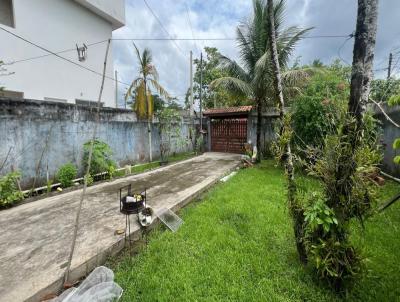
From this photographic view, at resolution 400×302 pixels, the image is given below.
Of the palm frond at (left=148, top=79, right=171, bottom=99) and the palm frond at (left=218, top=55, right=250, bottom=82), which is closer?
Answer: the palm frond at (left=148, top=79, right=171, bottom=99)

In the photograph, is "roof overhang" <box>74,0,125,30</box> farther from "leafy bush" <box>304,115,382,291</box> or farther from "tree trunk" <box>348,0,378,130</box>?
"leafy bush" <box>304,115,382,291</box>

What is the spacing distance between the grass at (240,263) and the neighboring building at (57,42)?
23.0 ft

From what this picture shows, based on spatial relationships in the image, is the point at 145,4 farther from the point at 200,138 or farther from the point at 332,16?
the point at 332,16

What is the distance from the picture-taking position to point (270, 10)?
2.89 metres

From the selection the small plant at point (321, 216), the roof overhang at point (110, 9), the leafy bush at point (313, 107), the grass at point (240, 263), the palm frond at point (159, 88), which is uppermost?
the roof overhang at point (110, 9)

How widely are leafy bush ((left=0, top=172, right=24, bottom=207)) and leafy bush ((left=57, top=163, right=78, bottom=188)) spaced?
0.95 m

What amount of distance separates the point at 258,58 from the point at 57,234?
8424 mm

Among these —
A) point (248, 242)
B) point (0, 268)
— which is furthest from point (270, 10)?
point (0, 268)

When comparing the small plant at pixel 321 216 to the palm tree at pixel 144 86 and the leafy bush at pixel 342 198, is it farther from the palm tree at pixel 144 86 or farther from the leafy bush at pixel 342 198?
the palm tree at pixel 144 86

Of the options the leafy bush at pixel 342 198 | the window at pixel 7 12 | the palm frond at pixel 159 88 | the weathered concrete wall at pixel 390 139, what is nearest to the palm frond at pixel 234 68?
the palm frond at pixel 159 88

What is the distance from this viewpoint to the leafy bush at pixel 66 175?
528 centimetres

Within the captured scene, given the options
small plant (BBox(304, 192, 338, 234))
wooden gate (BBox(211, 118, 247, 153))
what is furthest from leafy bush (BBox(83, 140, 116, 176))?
wooden gate (BBox(211, 118, 247, 153))

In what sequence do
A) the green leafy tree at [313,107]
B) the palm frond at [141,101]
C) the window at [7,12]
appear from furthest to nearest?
the palm frond at [141,101]
the window at [7,12]
the green leafy tree at [313,107]

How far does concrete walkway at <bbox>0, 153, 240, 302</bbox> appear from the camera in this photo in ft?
7.16
